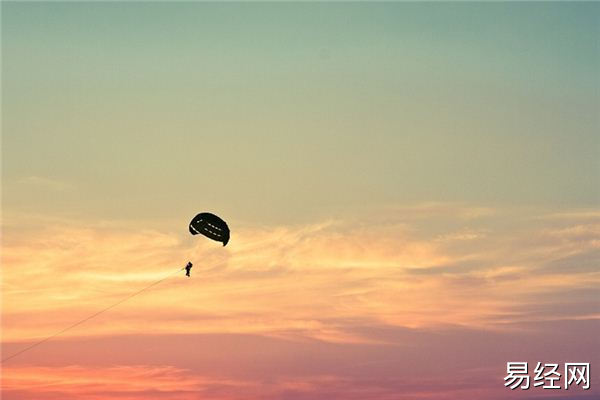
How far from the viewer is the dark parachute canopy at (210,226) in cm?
3884

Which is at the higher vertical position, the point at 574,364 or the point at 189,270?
the point at 189,270

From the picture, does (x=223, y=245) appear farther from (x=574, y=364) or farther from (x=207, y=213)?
(x=574, y=364)

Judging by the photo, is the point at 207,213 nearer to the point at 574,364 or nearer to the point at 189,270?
the point at 189,270

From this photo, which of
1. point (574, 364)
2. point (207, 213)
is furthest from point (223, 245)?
point (574, 364)

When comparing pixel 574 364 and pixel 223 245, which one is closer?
pixel 574 364

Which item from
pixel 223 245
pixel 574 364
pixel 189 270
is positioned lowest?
pixel 574 364

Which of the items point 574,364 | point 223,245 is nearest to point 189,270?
point 223,245

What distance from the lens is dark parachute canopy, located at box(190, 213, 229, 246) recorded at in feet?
127

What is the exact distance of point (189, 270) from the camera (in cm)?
3634

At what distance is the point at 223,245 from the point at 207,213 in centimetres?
260

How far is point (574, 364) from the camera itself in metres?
34.4

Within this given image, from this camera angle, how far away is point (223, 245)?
127 feet

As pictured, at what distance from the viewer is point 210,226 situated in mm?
38906

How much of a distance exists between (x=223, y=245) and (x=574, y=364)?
79.9ft
